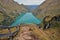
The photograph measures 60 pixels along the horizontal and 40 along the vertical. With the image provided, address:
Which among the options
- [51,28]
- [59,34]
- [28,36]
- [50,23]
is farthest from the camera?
[50,23]

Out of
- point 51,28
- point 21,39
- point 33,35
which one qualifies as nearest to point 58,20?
point 51,28

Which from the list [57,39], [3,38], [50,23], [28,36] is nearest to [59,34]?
[57,39]

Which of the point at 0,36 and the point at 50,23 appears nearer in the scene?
the point at 0,36

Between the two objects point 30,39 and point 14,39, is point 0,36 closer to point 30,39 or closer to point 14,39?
point 14,39

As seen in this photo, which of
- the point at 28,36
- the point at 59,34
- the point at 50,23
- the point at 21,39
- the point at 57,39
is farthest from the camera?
the point at 50,23

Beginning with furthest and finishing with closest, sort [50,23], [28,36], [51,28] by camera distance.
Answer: [50,23] < [51,28] < [28,36]

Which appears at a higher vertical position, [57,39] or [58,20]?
[58,20]

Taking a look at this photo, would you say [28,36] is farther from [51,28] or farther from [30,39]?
[51,28]

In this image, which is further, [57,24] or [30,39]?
[57,24]

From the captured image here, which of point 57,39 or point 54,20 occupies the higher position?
point 54,20
